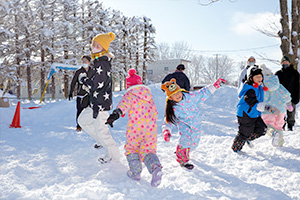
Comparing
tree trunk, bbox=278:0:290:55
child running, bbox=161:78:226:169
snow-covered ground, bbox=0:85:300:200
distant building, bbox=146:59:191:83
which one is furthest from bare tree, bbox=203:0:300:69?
distant building, bbox=146:59:191:83

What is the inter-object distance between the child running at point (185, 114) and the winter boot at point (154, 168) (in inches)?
26.6

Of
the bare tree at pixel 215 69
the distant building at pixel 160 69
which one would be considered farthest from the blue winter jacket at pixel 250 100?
the bare tree at pixel 215 69

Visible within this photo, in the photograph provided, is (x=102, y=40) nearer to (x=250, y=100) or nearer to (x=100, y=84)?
(x=100, y=84)

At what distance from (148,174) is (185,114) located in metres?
1.14

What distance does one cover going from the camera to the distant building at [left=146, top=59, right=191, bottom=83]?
4312cm

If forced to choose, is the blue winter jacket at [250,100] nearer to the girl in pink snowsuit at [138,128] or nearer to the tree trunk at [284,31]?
the girl in pink snowsuit at [138,128]

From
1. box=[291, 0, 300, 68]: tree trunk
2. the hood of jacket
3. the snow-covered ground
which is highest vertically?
box=[291, 0, 300, 68]: tree trunk

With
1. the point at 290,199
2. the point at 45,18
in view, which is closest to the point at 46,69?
the point at 45,18

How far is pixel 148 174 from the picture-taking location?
3604 millimetres

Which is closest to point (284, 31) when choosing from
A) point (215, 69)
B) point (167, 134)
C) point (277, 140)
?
point (277, 140)

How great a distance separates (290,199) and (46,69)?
2203cm

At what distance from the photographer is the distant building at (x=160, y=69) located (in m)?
43.1

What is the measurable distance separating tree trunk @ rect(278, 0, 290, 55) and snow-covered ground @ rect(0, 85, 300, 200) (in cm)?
370

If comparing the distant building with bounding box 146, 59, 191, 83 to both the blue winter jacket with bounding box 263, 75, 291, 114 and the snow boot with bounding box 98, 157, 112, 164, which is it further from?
the snow boot with bounding box 98, 157, 112, 164
